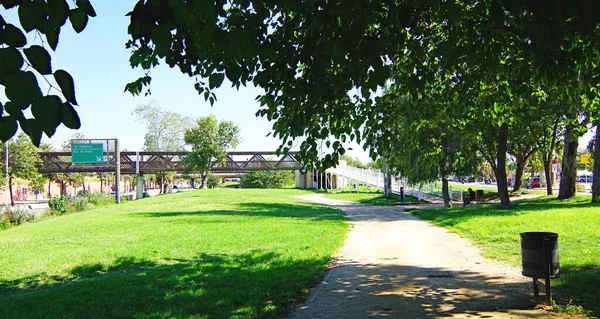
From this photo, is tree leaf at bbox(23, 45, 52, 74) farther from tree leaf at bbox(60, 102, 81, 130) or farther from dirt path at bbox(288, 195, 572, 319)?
dirt path at bbox(288, 195, 572, 319)

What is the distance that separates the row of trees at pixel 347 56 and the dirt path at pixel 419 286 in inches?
82.9

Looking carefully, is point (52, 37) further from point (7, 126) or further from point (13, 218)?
point (13, 218)

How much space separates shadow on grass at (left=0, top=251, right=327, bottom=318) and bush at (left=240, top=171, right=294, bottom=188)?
58.1 m

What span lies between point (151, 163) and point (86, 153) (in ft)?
36.7

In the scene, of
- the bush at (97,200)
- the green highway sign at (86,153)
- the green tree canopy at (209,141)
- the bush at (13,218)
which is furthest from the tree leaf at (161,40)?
the green tree canopy at (209,141)

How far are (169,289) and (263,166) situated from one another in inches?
1946

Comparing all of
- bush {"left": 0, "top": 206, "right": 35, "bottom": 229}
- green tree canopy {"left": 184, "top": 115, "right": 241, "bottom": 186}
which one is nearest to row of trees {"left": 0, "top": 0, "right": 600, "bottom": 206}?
bush {"left": 0, "top": 206, "right": 35, "bottom": 229}

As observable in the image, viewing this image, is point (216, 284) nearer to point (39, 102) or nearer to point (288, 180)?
point (39, 102)

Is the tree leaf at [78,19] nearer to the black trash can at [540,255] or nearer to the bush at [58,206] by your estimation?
the black trash can at [540,255]

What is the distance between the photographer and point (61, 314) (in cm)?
587

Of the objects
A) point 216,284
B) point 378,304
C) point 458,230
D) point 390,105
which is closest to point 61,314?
point 216,284

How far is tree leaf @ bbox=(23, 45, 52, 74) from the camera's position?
1.78 m

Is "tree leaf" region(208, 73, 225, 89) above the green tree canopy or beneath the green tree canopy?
beneath

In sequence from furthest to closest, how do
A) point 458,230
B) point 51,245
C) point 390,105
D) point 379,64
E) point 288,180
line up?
point 288,180 → point 458,230 → point 51,245 → point 390,105 → point 379,64
